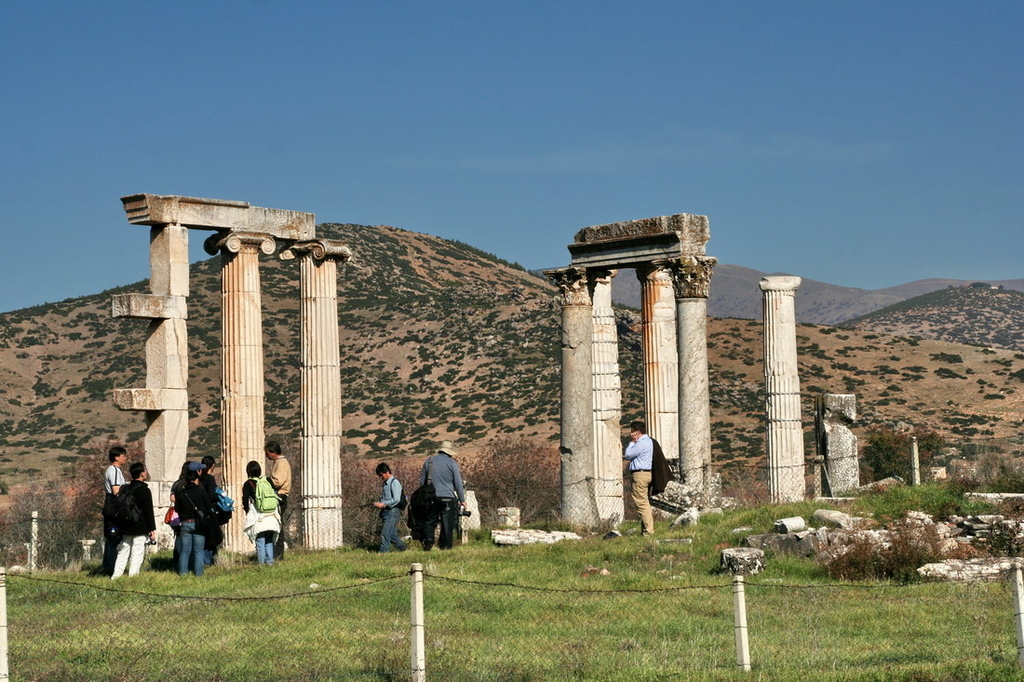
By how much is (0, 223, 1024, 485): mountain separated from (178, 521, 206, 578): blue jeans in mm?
32885

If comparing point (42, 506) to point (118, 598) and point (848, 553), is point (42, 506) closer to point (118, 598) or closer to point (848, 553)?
point (118, 598)

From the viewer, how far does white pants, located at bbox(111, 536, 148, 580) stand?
20.6m

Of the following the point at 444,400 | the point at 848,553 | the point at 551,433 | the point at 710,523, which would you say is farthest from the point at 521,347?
the point at 848,553

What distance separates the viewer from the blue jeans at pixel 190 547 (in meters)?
20.8

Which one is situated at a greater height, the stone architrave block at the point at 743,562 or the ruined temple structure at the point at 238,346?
the ruined temple structure at the point at 238,346

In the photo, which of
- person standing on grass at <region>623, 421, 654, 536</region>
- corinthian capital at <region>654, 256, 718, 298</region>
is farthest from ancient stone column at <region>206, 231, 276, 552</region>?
corinthian capital at <region>654, 256, 718, 298</region>

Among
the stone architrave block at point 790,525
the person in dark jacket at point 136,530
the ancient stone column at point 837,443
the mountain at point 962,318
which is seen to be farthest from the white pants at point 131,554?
the mountain at point 962,318

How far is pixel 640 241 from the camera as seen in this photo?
26.6 metres

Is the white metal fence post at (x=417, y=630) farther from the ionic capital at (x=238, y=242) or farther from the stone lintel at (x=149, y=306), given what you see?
the ionic capital at (x=238, y=242)

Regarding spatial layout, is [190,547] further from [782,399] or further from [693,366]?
[782,399]

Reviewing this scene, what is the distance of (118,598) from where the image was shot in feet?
60.0

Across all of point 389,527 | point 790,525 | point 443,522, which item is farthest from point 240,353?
point 790,525

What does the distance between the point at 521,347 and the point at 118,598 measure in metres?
55.4

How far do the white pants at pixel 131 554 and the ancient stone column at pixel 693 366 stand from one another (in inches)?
398
